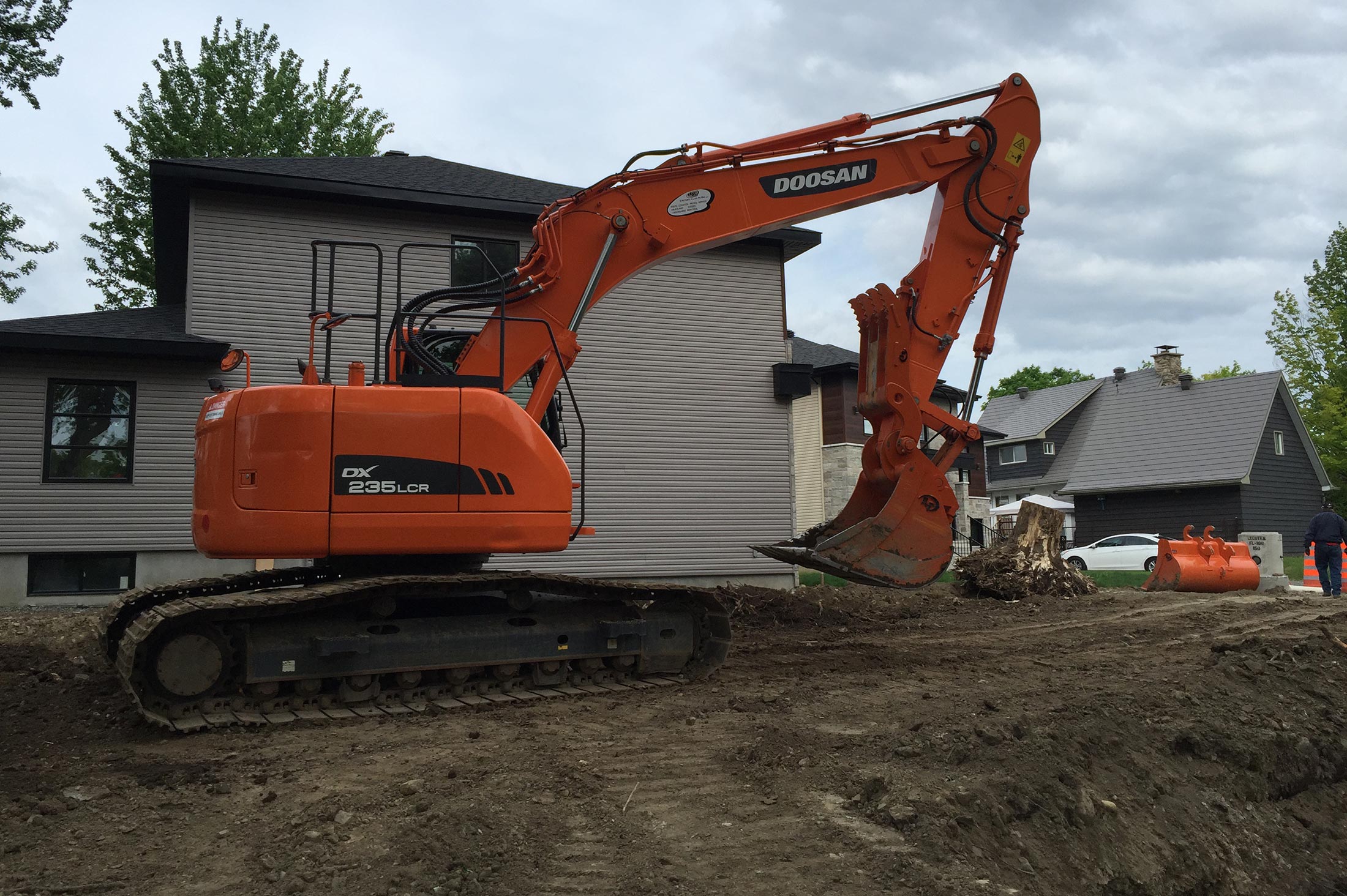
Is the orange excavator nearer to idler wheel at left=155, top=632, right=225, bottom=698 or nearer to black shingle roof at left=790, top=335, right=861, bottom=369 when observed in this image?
idler wheel at left=155, top=632, right=225, bottom=698

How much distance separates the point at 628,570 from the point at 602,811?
1127 cm

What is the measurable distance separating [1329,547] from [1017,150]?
1248 centimetres

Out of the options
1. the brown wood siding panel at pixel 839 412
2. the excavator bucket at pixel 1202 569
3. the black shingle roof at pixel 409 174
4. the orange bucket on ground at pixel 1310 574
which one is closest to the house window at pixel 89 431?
the black shingle roof at pixel 409 174

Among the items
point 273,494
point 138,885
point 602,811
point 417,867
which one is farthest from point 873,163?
point 138,885

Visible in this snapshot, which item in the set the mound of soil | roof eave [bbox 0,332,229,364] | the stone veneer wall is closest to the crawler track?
the mound of soil

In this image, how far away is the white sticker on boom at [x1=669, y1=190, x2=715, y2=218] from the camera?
8.19 m

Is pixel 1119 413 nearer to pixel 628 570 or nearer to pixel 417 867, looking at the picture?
pixel 628 570

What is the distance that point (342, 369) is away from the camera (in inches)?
551

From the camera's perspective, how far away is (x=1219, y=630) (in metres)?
11.3

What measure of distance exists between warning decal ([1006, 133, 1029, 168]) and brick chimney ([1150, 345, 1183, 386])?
3689 centimetres

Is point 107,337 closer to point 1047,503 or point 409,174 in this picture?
point 409,174

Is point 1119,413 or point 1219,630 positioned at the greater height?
point 1119,413

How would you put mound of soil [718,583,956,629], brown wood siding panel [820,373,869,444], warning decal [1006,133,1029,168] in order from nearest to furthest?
1. warning decal [1006,133,1029,168]
2. mound of soil [718,583,956,629]
3. brown wood siding panel [820,373,869,444]

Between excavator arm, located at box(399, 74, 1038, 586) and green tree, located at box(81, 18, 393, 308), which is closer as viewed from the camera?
excavator arm, located at box(399, 74, 1038, 586)
